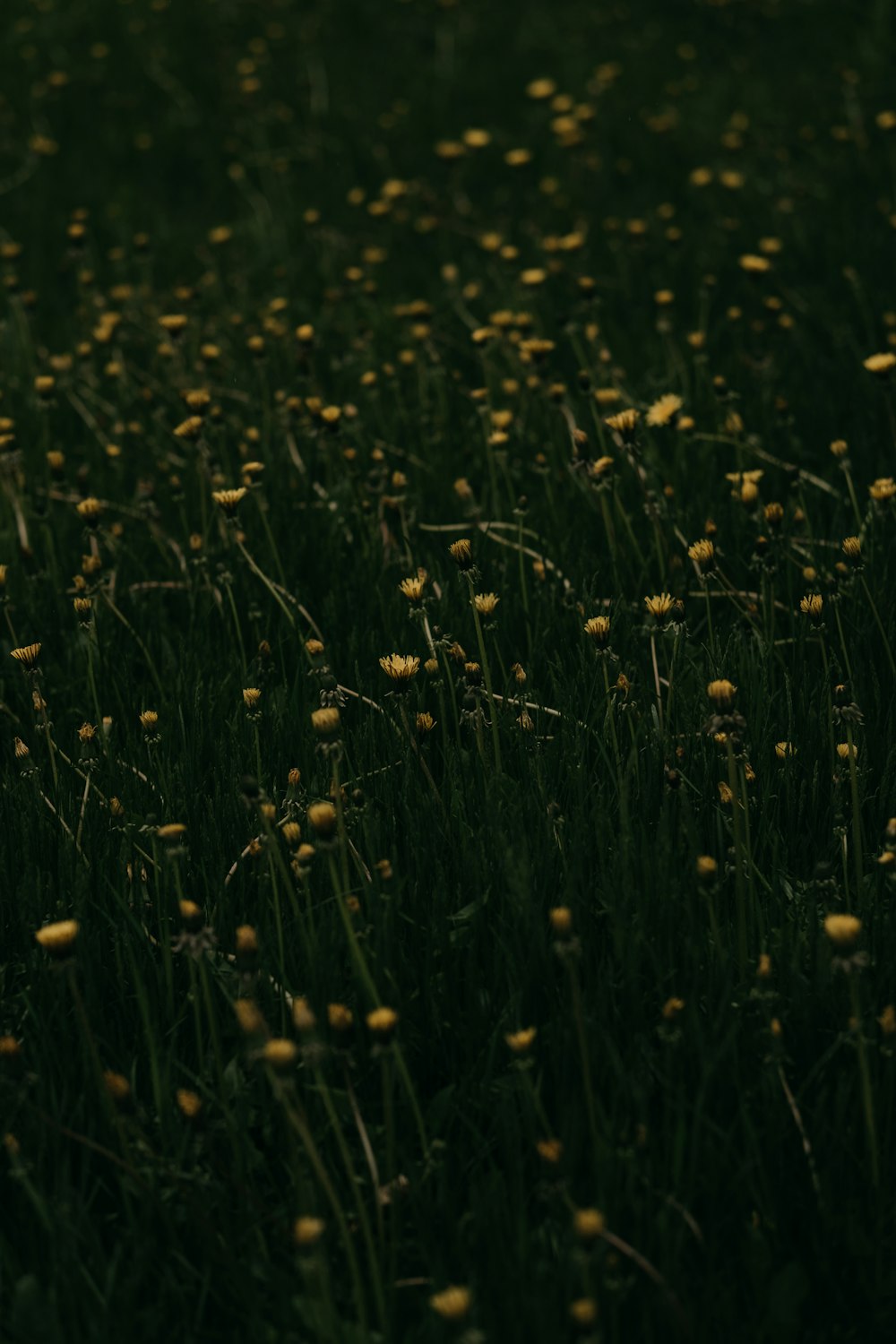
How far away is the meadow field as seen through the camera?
1.67 metres

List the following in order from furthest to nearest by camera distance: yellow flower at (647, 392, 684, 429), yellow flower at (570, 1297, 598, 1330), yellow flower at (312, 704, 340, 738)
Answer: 1. yellow flower at (647, 392, 684, 429)
2. yellow flower at (312, 704, 340, 738)
3. yellow flower at (570, 1297, 598, 1330)

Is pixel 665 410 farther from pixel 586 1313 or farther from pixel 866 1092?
pixel 586 1313

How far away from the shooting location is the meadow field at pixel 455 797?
1.67 m

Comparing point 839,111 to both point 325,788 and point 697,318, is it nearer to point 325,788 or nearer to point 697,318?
point 697,318

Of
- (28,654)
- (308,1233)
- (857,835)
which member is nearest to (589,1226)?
(308,1233)

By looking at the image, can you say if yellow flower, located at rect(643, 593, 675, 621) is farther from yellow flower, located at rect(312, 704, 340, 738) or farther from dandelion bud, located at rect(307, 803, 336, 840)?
dandelion bud, located at rect(307, 803, 336, 840)

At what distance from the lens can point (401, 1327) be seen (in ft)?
5.35

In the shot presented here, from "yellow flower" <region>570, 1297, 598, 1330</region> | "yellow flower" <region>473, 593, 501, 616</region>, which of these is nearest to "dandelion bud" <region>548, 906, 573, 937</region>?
"yellow flower" <region>570, 1297, 598, 1330</region>

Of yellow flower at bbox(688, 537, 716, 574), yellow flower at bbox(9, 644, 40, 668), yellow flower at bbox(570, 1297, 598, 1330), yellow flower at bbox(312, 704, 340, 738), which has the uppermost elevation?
yellow flower at bbox(312, 704, 340, 738)

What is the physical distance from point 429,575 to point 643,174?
365cm

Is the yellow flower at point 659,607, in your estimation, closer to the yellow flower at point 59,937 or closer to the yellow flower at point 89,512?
the yellow flower at point 59,937

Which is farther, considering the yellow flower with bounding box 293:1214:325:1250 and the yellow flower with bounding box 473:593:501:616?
the yellow flower with bounding box 473:593:501:616

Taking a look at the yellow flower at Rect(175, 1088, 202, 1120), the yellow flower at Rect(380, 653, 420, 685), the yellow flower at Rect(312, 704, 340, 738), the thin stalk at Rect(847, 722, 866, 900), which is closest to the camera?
the yellow flower at Rect(175, 1088, 202, 1120)

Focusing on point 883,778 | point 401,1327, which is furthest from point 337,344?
point 401,1327
